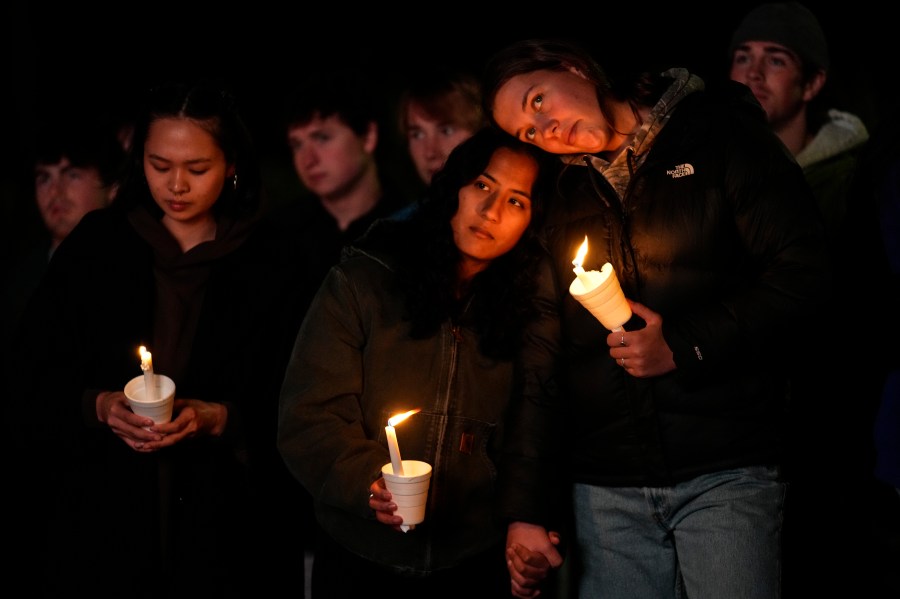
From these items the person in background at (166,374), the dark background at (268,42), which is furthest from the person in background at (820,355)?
the person in background at (166,374)

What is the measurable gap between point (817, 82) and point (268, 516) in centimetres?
302

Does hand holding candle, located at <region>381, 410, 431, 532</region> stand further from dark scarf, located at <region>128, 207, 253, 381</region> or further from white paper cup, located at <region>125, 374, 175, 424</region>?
dark scarf, located at <region>128, 207, 253, 381</region>

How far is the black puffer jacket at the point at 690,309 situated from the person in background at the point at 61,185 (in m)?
2.46

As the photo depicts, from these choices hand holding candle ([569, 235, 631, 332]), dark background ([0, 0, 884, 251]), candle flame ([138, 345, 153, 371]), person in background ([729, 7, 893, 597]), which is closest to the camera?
hand holding candle ([569, 235, 631, 332])

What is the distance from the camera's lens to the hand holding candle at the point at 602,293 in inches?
97.0

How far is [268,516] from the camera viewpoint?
339 cm

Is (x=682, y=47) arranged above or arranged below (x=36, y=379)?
above

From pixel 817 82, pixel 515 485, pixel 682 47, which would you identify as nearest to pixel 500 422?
pixel 515 485

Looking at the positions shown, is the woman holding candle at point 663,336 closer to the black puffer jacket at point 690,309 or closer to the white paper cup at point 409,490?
the black puffer jacket at point 690,309

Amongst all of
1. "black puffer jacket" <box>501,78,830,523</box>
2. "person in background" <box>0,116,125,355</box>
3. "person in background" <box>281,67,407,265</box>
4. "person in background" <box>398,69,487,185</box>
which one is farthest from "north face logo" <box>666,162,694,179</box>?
"person in background" <box>0,116,125,355</box>

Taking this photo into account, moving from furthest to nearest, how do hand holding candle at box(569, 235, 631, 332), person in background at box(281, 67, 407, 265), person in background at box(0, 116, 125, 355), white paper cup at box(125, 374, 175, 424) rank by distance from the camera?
person in background at box(281, 67, 407, 265) < person in background at box(0, 116, 125, 355) < white paper cup at box(125, 374, 175, 424) < hand holding candle at box(569, 235, 631, 332)

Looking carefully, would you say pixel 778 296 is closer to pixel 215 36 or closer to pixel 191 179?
pixel 191 179

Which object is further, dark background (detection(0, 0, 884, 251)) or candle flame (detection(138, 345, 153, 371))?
dark background (detection(0, 0, 884, 251))

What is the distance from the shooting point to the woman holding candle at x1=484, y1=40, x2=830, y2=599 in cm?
270
